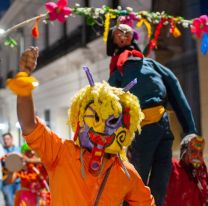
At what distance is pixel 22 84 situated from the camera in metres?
1.63

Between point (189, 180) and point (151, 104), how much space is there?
982 millimetres

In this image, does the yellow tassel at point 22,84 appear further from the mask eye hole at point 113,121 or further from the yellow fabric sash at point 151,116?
the yellow fabric sash at point 151,116

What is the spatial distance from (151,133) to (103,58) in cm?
324

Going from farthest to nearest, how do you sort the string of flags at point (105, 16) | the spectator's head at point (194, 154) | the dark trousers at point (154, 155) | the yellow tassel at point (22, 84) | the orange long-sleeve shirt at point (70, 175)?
the spectator's head at point (194, 154), the string of flags at point (105, 16), the dark trousers at point (154, 155), the orange long-sleeve shirt at point (70, 175), the yellow tassel at point (22, 84)

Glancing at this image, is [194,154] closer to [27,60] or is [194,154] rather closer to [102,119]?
[102,119]

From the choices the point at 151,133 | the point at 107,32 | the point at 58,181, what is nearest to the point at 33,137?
the point at 58,181

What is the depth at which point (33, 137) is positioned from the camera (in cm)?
173

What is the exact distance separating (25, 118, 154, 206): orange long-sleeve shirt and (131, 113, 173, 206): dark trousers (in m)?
0.54

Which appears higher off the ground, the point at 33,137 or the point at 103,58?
the point at 33,137

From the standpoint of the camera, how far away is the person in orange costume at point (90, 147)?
1.77 meters

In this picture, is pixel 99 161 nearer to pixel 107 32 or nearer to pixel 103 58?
pixel 107 32

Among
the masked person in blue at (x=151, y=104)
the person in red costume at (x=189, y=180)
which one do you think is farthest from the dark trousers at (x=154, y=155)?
the person in red costume at (x=189, y=180)

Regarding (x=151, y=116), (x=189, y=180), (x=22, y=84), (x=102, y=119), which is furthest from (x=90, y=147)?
(x=189, y=180)

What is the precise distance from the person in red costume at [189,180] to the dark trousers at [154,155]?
64 centimetres
